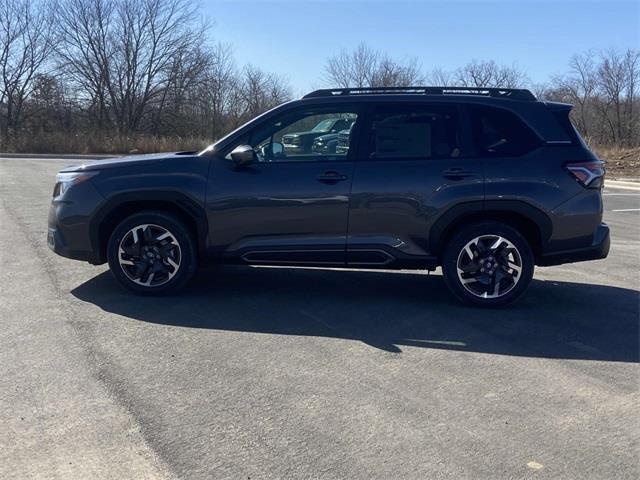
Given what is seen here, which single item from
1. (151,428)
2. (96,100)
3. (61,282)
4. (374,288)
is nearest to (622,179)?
(374,288)

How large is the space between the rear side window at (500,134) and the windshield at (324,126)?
4.21ft

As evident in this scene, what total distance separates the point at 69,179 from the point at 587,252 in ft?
15.7

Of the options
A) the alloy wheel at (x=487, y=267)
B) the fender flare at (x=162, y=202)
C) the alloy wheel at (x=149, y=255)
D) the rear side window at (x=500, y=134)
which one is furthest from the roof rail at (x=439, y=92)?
the alloy wheel at (x=149, y=255)

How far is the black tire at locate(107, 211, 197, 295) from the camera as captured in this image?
624cm

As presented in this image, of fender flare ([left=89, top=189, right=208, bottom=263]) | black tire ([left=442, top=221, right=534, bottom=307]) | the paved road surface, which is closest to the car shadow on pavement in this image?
the paved road surface

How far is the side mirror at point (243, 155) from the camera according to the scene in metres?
6.02

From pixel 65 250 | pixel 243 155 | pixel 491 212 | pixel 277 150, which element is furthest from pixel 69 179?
pixel 491 212

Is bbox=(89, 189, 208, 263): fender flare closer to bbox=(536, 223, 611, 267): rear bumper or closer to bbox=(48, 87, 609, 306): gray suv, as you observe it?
bbox=(48, 87, 609, 306): gray suv

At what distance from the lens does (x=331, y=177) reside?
609 centimetres

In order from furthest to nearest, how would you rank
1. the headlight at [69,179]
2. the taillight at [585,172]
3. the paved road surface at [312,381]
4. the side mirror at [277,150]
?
the headlight at [69,179], the side mirror at [277,150], the taillight at [585,172], the paved road surface at [312,381]

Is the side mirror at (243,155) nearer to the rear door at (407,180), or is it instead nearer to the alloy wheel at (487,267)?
the rear door at (407,180)

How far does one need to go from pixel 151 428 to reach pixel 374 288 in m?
3.57

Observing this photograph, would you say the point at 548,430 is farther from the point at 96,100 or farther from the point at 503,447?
the point at 96,100

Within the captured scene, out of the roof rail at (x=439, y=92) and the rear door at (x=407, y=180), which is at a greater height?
the roof rail at (x=439, y=92)
